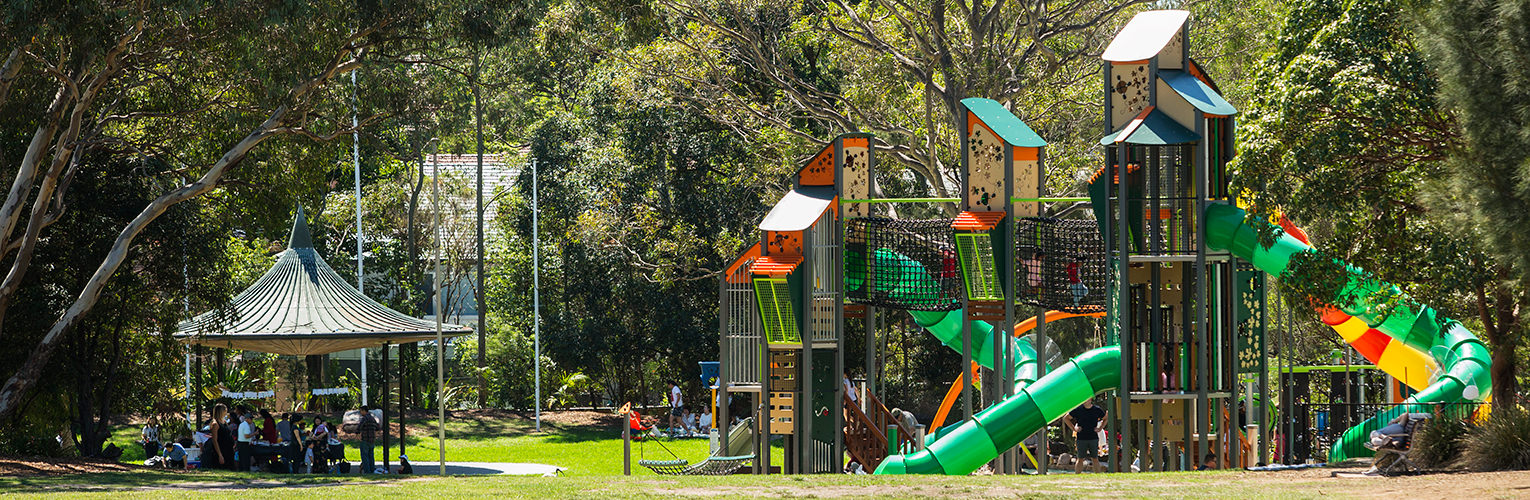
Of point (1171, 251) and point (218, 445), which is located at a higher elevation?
point (1171, 251)

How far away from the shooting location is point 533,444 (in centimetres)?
3322

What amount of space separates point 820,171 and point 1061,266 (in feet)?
11.6

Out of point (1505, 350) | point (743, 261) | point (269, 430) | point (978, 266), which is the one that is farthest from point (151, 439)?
point (1505, 350)

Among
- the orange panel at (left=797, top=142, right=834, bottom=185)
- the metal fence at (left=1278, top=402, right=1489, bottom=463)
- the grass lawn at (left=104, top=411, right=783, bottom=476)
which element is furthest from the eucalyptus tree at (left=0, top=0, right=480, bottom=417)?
the metal fence at (left=1278, top=402, right=1489, bottom=463)

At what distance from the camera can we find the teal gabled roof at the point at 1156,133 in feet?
57.6

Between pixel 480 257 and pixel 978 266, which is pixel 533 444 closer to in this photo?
pixel 480 257

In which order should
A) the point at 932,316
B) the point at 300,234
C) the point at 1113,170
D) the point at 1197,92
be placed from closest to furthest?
the point at 1197,92, the point at 1113,170, the point at 932,316, the point at 300,234

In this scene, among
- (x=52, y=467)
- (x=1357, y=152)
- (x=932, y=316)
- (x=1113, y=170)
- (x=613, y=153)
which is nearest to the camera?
(x=1357, y=152)

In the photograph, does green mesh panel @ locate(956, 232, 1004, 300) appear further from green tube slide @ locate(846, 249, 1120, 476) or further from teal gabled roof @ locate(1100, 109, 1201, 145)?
teal gabled roof @ locate(1100, 109, 1201, 145)

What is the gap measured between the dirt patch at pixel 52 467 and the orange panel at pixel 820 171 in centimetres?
1009

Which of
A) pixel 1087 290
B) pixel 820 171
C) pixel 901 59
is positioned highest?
pixel 901 59

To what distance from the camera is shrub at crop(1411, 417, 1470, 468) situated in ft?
46.8

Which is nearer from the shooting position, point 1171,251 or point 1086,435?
point 1171,251

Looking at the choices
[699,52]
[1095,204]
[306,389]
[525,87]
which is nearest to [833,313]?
[1095,204]
